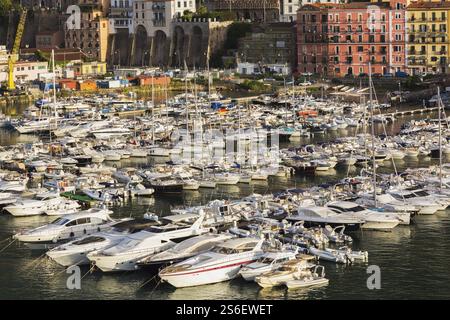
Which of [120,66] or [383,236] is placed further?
[120,66]

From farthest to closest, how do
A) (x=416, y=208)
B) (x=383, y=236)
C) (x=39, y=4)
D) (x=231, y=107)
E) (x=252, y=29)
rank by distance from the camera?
1. (x=39, y=4)
2. (x=252, y=29)
3. (x=231, y=107)
4. (x=416, y=208)
5. (x=383, y=236)

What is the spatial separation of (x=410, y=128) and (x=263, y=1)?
74.5ft

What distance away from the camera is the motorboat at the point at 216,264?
15.6 meters

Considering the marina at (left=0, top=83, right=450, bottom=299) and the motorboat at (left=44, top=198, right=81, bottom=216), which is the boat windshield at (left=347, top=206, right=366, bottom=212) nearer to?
the marina at (left=0, top=83, right=450, bottom=299)

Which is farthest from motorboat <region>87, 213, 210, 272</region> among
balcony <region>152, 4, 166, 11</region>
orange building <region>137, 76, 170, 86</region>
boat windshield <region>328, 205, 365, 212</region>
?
balcony <region>152, 4, 166, 11</region>

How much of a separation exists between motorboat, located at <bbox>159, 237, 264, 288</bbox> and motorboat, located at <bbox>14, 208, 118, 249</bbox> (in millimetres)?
2814

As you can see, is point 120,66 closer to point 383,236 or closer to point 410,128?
point 410,128

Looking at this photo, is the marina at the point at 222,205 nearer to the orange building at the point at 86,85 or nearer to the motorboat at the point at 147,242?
the motorboat at the point at 147,242

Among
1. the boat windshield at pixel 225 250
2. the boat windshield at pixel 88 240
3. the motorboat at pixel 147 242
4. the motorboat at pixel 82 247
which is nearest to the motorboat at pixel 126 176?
the motorboat at pixel 147 242

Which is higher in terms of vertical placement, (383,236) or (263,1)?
(263,1)

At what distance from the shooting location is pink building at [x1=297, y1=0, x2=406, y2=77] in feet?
138

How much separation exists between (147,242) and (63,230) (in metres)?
2.06

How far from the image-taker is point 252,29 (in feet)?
160
